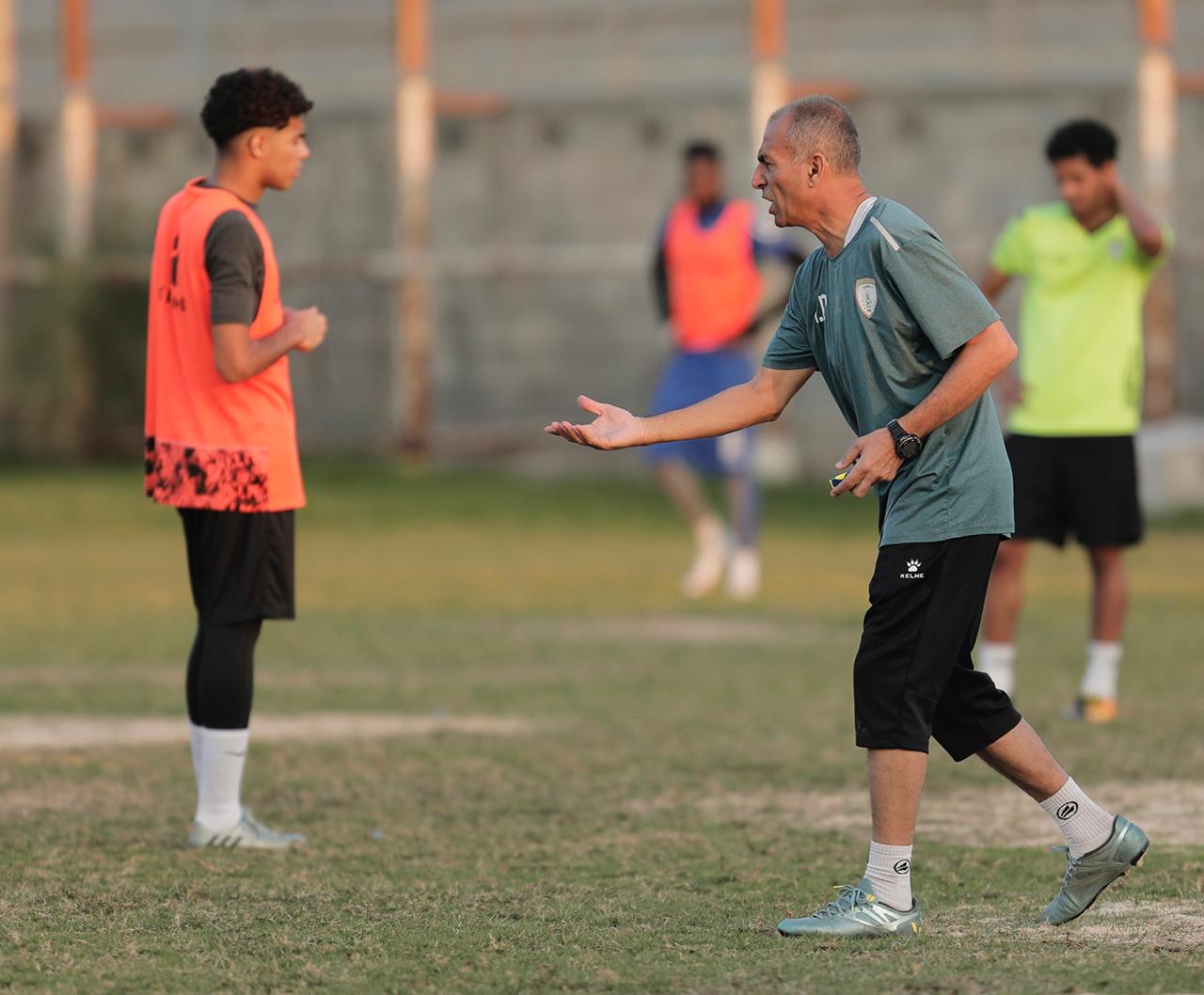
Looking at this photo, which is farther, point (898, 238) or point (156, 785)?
point (156, 785)

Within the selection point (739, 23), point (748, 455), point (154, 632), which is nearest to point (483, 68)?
point (739, 23)

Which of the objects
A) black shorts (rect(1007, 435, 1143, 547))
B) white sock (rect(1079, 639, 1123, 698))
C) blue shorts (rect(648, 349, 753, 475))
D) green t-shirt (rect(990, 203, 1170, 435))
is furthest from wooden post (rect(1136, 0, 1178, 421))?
white sock (rect(1079, 639, 1123, 698))

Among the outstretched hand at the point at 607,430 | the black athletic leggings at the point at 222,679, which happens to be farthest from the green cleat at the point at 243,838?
the outstretched hand at the point at 607,430

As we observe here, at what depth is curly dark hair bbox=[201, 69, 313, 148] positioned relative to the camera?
650cm

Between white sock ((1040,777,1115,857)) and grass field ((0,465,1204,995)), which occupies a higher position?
white sock ((1040,777,1115,857))

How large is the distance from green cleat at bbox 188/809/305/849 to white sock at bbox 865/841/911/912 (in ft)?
6.52

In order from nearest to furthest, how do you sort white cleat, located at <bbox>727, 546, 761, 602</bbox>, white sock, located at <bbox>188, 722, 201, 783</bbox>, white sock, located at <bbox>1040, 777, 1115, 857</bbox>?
white sock, located at <bbox>1040, 777, 1115, 857</bbox>, white sock, located at <bbox>188, 722, 201, 783</bbox>, white cleat, located at <bbox>727, 546, 761, 602</bbox>

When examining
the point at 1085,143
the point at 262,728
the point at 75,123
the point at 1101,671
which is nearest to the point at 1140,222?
the point at 1085,143

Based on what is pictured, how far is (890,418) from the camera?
5238mm

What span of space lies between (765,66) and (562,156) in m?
3.28

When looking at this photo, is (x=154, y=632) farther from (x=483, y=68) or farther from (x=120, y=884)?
(x=483, y=68)

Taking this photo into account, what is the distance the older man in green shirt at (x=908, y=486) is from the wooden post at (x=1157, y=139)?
56.3 feet

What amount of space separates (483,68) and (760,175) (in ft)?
69.5

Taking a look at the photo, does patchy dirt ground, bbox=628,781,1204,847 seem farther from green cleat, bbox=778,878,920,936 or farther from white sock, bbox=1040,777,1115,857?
green cleat, bbox=778,878,920,936
